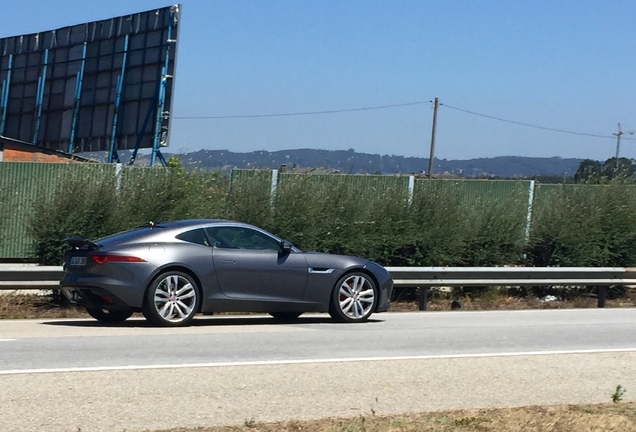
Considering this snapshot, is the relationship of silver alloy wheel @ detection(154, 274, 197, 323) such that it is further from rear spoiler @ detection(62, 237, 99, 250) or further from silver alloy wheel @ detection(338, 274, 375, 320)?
silver alloy wheel @ detection(338, 274, 375, 320)

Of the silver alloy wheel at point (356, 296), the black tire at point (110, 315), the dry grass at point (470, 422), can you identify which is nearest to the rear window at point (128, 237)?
the black tire at point (110, 315)

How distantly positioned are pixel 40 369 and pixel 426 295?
9.57 meters

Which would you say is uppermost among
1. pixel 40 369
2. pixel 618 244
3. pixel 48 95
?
pixel 48 95

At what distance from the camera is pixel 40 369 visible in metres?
8.89

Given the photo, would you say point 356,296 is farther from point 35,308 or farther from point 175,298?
point 35,308

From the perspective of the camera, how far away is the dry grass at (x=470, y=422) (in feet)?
22.4

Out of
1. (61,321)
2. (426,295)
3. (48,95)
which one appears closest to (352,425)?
(61,321)

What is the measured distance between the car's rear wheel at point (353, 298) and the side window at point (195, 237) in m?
1.92

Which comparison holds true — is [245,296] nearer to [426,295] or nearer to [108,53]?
[426,295]

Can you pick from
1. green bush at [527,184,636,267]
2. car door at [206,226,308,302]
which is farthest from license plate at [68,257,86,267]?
green bush at [527,184,636,267]

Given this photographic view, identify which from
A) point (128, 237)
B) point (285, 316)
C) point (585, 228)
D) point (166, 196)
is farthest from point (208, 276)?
point (585, 228)

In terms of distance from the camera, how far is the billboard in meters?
36.2

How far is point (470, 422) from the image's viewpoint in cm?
705

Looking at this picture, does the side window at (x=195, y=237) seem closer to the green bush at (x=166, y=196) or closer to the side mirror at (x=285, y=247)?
the side mirror at (x=285, y=247)
